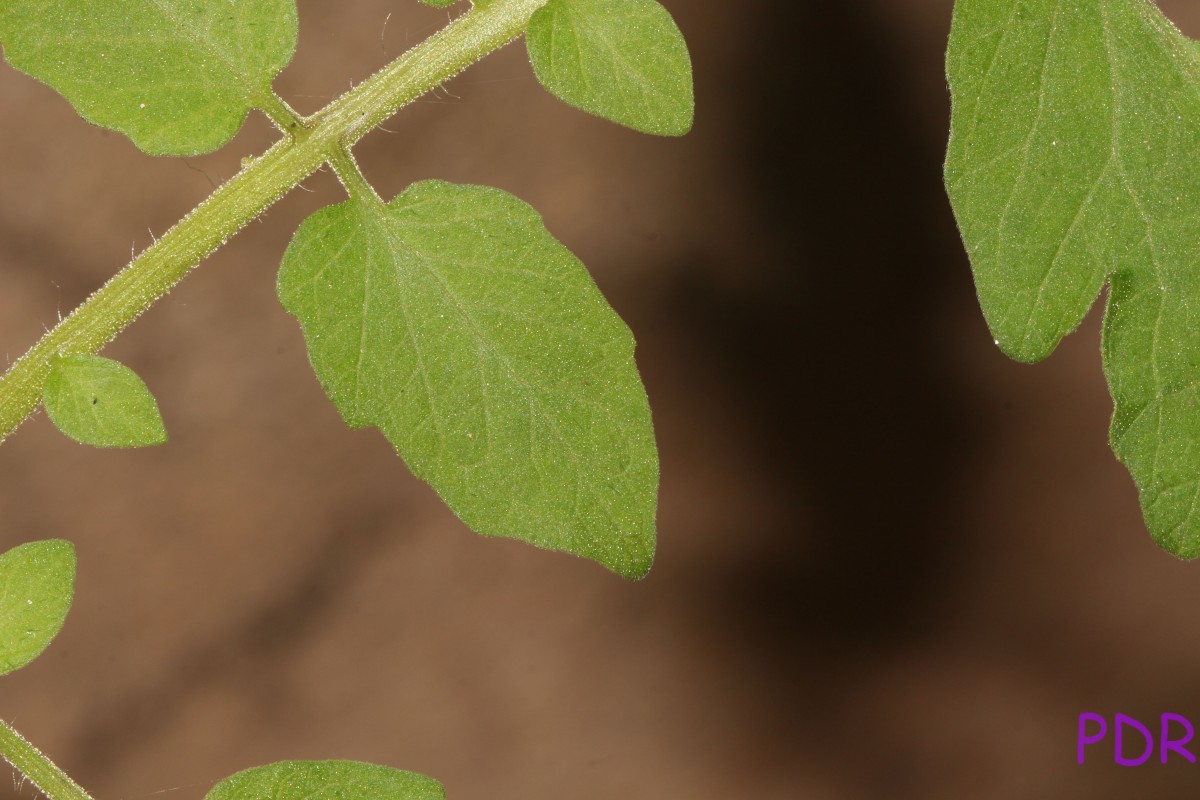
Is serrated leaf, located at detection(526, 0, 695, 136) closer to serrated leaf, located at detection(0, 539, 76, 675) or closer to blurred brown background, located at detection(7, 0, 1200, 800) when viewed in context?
serrated leaf, located at detection(0, 539, 76, 675)

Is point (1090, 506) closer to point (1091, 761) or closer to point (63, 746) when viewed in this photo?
point (1091, 761)

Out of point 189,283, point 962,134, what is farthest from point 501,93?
point 962,134

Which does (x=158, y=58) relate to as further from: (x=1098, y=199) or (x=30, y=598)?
(x=1098, y=199)

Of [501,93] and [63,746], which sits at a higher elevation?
[501,93]

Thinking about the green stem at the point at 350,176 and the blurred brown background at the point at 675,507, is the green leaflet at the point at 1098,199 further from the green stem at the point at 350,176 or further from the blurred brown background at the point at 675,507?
the blurred brown background at the point at 675,507

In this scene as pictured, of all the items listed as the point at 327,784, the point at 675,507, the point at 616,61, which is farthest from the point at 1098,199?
the point at 675,507

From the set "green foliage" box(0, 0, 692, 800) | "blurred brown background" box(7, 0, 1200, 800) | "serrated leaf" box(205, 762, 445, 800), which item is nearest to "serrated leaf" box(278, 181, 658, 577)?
"green foliage" box(0, 0, 692, 800)

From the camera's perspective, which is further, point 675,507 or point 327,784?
point 675,507
